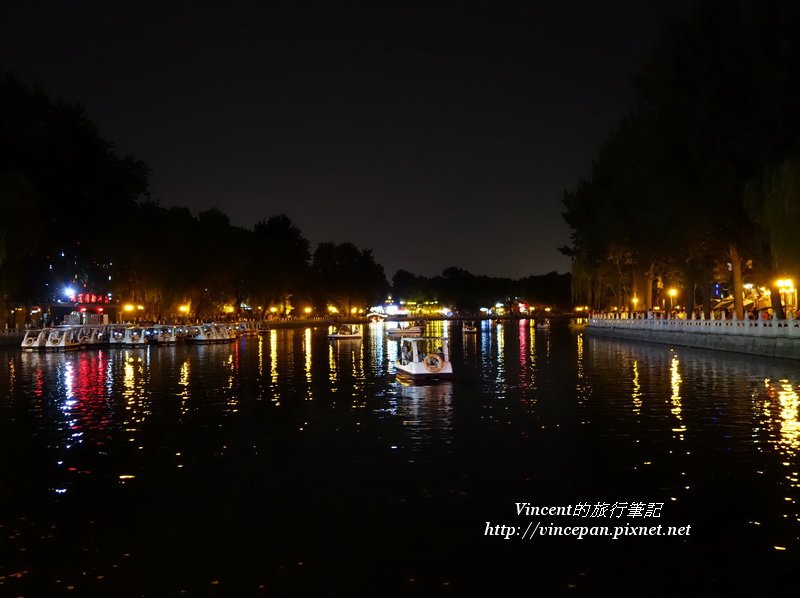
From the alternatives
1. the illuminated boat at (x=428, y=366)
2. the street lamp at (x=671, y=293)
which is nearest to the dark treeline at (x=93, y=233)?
the illuminated boat at (x=428, y=366)

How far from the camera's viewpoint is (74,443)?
18.4m

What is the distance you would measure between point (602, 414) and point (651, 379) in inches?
416

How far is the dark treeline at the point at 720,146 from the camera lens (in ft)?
138

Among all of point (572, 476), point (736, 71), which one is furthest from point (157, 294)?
point (572, 476)

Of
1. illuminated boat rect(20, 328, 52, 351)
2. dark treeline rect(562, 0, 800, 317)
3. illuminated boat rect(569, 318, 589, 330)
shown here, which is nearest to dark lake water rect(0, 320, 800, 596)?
dark treeline rect(562, 0, 800, 317)

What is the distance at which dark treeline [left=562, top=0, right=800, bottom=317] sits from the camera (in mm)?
42031

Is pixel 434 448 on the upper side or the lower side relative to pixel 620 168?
lower

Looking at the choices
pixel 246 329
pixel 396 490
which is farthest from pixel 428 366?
pixel 246 329

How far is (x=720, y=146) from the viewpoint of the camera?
149 ft

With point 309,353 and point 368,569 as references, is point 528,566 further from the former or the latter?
point 309,353

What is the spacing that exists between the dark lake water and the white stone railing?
13.6 meters

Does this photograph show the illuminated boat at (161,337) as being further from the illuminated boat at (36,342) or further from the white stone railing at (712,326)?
the white stone railing at (712,326)

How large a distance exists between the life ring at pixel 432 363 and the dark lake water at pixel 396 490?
3.73 meters

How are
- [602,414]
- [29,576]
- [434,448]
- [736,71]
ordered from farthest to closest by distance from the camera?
[736,71] → [602,414] → [434,448] → [29,576]
